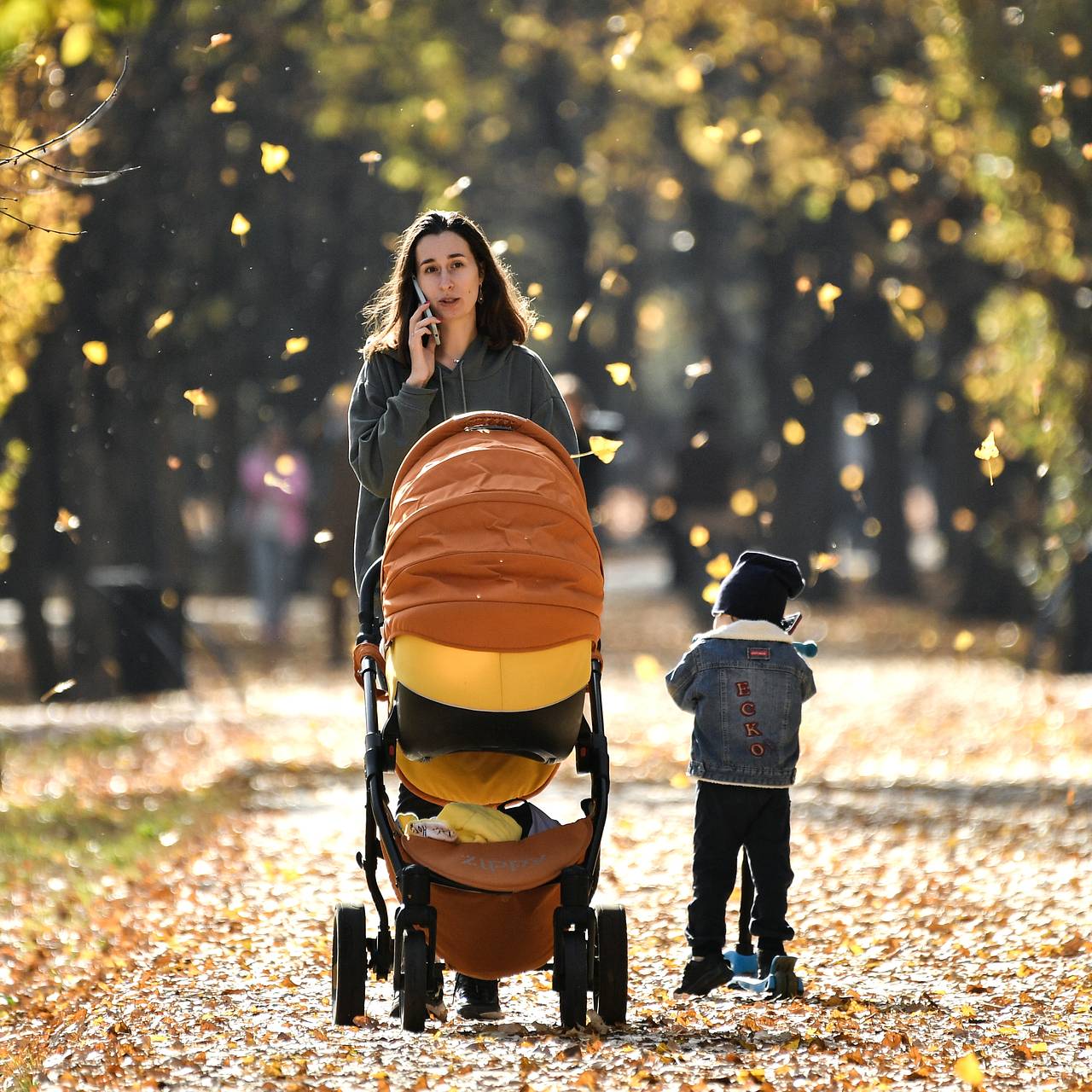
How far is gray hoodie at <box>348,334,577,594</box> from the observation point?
5.97m

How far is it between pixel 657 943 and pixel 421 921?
2182 millimetres

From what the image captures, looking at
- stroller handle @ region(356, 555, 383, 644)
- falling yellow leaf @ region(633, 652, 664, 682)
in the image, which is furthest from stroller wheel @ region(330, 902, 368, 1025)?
falling yellow leaf @ region(633, 652, 664, 682)

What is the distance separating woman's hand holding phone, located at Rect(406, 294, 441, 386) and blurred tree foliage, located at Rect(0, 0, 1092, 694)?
132cm

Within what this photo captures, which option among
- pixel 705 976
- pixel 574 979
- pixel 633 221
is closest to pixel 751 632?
pixel 705 976

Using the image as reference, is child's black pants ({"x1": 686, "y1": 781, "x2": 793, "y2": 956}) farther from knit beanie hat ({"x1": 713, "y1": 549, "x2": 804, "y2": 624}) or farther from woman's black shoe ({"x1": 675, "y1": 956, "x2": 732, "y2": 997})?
knit beanie hat ({"x1": 713, "y1": 549, "x2": 804, "y2": 624})

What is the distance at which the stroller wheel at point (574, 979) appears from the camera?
18.1 feet

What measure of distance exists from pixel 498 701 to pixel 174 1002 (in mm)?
1754

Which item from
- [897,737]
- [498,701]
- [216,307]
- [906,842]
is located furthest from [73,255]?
[498,701]

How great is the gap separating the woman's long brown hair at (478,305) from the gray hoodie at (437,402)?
4cm

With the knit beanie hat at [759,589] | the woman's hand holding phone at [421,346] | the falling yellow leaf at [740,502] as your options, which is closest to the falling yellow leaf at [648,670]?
the falling yellow leaf at [740,502]

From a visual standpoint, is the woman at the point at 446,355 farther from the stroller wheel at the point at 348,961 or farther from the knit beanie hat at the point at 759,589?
the stroller wheel at the point at 348,961

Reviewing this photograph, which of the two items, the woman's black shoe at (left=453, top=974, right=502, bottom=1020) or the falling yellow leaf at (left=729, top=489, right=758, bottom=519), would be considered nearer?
the woman's black shoe at (left=453, top=974, right=502, bottom=1020)

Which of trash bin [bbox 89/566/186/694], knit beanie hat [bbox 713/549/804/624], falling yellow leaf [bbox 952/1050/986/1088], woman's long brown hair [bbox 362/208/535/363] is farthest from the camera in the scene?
trash bin [bbox 89/566/186/694]

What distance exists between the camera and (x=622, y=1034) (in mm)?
5668
